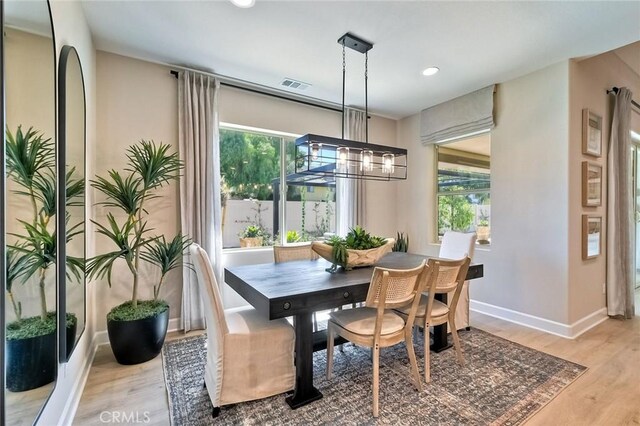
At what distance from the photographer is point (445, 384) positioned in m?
2.15

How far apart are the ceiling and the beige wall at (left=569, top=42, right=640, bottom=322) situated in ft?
1.55

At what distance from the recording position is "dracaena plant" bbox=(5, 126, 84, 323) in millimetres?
1034

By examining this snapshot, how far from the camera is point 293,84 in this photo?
3.57 meters

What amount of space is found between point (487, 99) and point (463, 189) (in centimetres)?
119

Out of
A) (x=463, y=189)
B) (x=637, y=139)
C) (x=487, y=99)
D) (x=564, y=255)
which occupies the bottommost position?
(x=564, y=255)

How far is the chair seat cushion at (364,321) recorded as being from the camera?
6.49 ft

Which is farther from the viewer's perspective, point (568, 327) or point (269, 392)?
point (568, 327)

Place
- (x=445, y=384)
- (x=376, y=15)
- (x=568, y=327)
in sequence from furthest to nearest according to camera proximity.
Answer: (x=568, y=327), (x=376, y=15), (x=445, y=384)

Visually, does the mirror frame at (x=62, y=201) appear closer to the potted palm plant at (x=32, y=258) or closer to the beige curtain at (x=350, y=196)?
the potted palm plant at (x=32, y=258)

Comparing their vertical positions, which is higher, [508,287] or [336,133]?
[336,133]

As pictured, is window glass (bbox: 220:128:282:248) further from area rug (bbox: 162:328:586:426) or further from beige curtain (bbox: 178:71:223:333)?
area rug (bbox: 162:328:586:426)

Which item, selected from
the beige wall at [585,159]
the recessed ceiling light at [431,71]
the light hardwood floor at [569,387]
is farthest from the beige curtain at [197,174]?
the beige wall at [585,159]

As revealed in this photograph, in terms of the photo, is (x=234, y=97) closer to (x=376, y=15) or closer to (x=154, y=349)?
(x=376, y=15)

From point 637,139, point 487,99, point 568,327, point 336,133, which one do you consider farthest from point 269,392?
point 637,139
